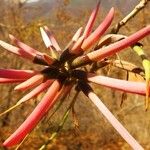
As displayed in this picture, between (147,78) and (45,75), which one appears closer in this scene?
(147,78)

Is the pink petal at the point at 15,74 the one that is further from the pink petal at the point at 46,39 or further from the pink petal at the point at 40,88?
the pink petal at the point at 46,39

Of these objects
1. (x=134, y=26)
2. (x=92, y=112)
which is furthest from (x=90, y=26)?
(x=134, y=26)

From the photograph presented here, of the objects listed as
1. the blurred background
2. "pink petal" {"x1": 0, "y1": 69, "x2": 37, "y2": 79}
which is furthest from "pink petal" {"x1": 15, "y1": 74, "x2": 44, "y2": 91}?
the blurred background

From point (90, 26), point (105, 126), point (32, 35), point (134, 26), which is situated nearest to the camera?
point (90, 26)

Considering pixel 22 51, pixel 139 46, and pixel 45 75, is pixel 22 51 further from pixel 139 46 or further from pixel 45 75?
pixel 139 46

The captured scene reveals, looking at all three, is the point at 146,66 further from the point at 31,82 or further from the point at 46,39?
the point at 46,39

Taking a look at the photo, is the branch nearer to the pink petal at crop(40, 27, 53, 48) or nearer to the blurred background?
the pink petal at crop(40, 27, 53, 48)
